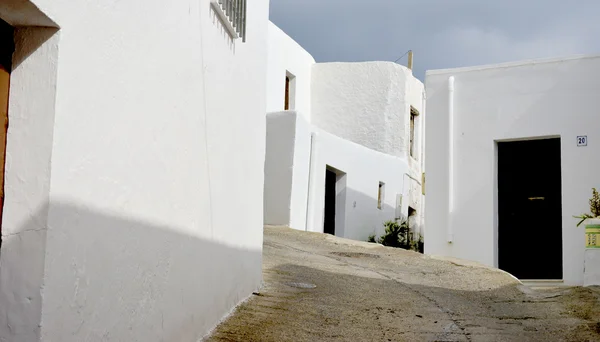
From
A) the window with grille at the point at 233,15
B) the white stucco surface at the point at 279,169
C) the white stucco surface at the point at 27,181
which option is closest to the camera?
the white stucco surface at the point at 27,181

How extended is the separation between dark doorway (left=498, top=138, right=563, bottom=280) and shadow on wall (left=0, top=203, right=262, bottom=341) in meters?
10.3

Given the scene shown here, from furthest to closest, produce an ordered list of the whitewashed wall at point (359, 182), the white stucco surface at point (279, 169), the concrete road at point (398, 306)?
the whitewashed wall at point (359, 182) → the white stucco surface at point (279, 169) → the concrete road at point (398, 306)

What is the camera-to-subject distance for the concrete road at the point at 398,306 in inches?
252

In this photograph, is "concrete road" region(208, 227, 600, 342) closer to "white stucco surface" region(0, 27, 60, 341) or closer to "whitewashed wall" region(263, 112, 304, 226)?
"white stucco surface" region(0, 27, 60, 341)

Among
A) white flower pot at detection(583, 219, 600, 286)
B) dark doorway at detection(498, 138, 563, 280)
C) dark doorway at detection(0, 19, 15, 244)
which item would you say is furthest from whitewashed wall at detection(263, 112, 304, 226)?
dark doorway at detection(0, 19, 15, 244)

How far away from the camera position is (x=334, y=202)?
20.9m

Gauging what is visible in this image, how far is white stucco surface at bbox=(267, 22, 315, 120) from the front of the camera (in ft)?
67.8

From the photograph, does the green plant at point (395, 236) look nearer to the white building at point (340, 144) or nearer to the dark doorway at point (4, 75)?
the white building at point (340, 144)

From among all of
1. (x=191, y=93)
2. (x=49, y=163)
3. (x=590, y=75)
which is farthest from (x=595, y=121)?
(x=49, y=163)

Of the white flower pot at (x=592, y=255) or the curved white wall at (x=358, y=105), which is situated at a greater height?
the curved white wall at (x=358, y=105)

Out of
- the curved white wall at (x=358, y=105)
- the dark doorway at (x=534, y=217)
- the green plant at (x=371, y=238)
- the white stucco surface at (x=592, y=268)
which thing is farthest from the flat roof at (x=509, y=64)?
the curved white wall at (x=358, y=105)

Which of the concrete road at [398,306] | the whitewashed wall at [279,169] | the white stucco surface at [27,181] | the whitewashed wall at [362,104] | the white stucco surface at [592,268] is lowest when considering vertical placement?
the concrete road at [398,306]

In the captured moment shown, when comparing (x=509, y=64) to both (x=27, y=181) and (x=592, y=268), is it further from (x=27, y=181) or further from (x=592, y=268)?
(x=27, y=181)

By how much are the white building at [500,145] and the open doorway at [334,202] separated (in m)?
5.95
